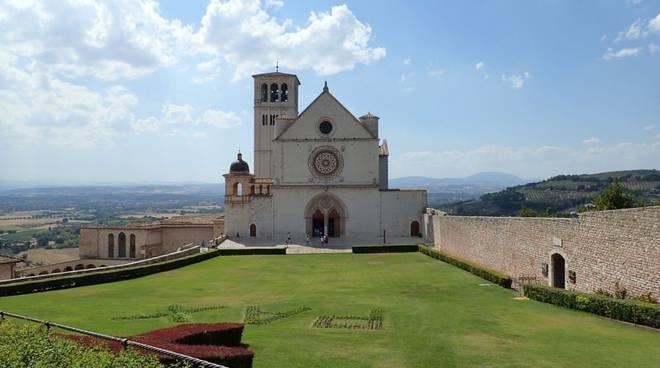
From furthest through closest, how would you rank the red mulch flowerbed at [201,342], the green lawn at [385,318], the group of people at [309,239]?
the group of people at [309,239] < the green lawn at [385,318] < the red mulch flowerbed at [201,342]

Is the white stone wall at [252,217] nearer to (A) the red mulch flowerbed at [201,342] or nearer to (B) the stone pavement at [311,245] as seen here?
(B) the stone pavement at [311,245]

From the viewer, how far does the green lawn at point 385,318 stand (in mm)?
12070

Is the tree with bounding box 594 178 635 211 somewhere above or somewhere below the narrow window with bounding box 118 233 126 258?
above

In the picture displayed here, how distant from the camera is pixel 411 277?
26.4 meters

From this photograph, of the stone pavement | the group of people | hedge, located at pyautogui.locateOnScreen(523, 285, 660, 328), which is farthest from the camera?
the group of people

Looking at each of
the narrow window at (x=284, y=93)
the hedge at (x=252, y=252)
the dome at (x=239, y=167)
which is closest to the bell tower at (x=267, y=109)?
the narrow window at (x=284, y=93)

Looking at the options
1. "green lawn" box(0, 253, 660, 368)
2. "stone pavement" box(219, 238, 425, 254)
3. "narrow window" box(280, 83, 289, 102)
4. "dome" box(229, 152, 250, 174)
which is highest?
"narrow window" box(280, 83, 289, 102)

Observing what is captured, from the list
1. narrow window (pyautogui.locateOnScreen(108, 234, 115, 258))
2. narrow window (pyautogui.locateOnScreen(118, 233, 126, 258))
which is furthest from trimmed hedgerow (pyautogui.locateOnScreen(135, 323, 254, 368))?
narrow window (pyautogui.locateOnScreen(108, 234, 115, 258))

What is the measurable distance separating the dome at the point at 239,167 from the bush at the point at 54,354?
40.7m

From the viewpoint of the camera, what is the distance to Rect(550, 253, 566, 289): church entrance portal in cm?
2131

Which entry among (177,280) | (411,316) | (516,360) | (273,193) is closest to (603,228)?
(411,316)

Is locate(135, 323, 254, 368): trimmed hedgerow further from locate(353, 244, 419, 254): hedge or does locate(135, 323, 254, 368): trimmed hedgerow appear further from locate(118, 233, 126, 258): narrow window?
locate(118, 233, 126, 258): narrow window

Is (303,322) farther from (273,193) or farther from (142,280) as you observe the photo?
(273,193)

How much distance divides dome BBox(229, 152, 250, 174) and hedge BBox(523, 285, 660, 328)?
111 ft
